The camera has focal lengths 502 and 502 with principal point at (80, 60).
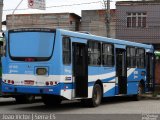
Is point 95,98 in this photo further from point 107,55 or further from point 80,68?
point 107,55

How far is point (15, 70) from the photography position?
18.4 m

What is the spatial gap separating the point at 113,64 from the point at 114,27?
106ft

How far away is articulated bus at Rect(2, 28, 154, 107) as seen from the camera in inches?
702

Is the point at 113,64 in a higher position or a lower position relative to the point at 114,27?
lower

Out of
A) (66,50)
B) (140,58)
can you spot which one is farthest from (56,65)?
(140,58)

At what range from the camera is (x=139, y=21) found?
50.9 m

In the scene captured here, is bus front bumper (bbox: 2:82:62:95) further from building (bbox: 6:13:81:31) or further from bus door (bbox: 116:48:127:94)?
building (bbox: 6:13:81:31)

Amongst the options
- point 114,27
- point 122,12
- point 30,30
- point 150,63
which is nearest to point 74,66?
point 30,30

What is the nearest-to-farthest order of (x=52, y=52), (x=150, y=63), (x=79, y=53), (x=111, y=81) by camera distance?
(x=52, y=52), (x=79, y=53), (x=111, y=81), (x=150, y=63)

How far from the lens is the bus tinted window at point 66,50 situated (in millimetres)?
→ 18234

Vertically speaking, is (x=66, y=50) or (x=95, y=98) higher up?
(x=66, y=50)

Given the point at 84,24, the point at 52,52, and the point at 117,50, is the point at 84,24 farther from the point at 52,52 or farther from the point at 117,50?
the point at 52,52

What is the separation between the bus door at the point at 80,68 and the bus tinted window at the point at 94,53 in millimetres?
362

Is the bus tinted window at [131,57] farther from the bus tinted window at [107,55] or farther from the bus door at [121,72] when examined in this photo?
the bus tinted window at [107,55]
